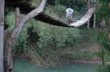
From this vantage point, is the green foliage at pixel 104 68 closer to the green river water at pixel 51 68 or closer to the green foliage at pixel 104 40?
the green foliage at pixel 104 40

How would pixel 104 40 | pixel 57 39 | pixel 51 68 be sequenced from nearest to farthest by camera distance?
1. pixel 104 40
2. pixel 51 68
3. pixel 57 39

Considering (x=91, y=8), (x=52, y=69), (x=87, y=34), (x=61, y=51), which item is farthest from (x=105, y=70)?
(x=87, y=34)

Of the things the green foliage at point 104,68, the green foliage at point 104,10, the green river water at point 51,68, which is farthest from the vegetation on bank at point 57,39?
the green foliage at point 104,68

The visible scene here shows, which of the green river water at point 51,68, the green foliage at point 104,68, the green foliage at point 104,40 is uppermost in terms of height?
the green foliage at point 104,40

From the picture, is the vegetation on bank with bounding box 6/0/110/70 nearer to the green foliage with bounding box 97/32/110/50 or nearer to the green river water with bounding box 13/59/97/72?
the green river water with bounding box 13/59/97/72

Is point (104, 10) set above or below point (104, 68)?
above

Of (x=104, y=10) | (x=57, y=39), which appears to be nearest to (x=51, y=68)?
(x=57, y=39)

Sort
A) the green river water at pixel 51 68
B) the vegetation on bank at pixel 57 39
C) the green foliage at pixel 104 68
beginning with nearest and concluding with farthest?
the green foliage at pixel 104 68 < the vegetation on bank at pixel 57 39 < the green river water at pixel 51 68

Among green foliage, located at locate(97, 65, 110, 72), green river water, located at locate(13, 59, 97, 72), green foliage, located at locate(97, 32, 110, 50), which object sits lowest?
green river water, located at locate(13, 59, 97, 72)

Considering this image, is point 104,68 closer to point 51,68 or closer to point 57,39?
point 51,68

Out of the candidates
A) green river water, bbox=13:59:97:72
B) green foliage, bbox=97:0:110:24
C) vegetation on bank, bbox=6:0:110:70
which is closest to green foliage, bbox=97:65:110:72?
green foliage, bbox=97:0:110:24

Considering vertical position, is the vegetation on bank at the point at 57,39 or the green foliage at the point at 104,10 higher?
the green foliage at the point at 104,10

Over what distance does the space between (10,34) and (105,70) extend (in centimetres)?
76

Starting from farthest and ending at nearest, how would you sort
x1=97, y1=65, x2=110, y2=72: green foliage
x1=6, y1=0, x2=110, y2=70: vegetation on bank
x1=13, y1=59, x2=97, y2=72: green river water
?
x1=13, y1=59, x2=97, y2=72: green river water < x1=6, y1=0, x2=110, y2=70: vegetation on bank < x1=97, y1=65, x2=110, y2=72: green foliage
